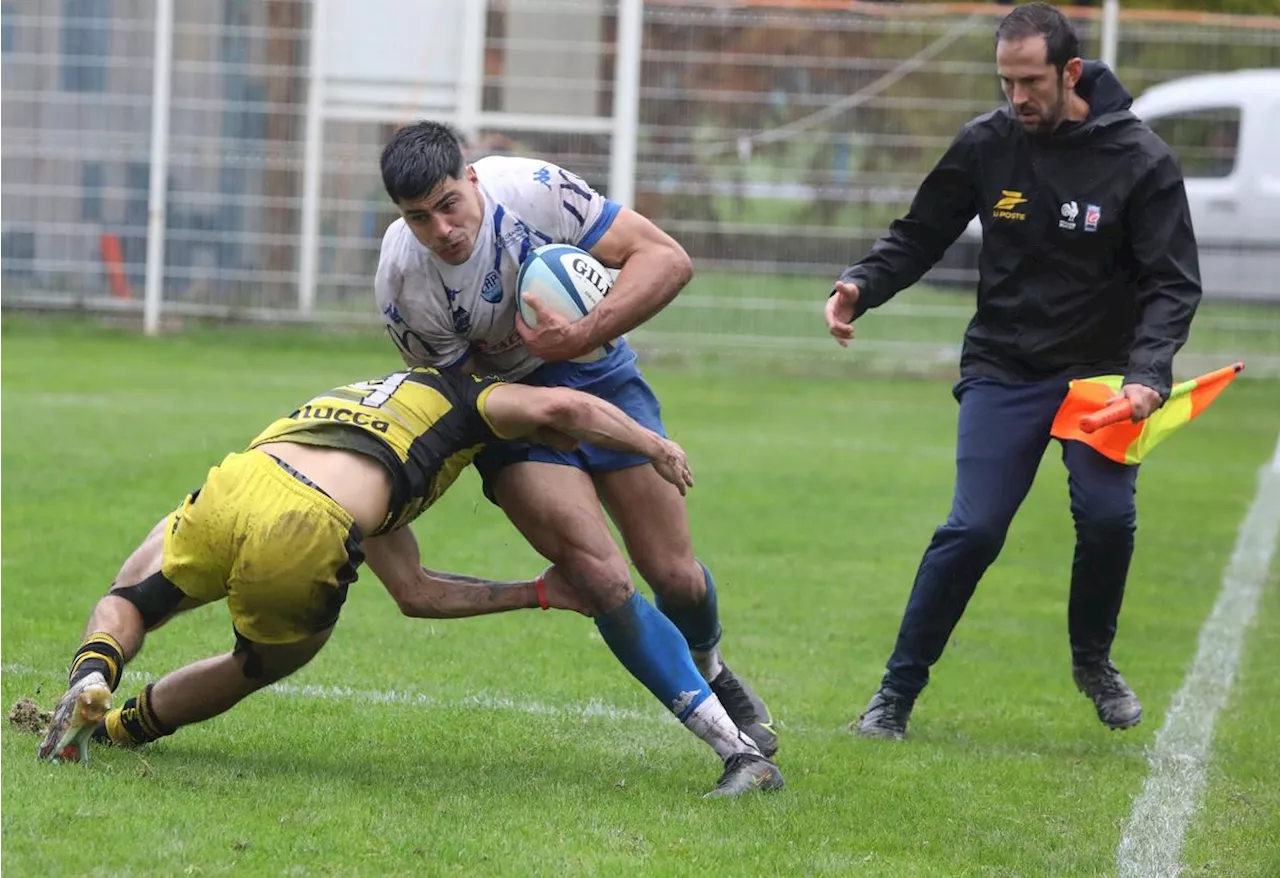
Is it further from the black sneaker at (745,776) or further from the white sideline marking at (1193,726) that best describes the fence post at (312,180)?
the black sneaker at (745,776)

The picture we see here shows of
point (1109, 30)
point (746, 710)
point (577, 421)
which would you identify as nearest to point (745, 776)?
point (746, 710)

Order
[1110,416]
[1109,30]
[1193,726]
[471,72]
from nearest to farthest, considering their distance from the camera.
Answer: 1. [1110,416]
2. [1193,726]
3. [1109,30]
4. [471,72]

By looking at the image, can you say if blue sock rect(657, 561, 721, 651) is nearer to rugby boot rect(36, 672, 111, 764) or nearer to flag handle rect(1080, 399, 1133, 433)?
flag handle rect(1080, 399, 1133, 433)

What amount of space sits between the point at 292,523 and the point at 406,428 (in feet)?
1.45

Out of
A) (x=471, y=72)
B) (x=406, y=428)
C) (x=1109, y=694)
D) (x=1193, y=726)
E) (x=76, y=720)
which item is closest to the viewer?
(x=76, y=720)

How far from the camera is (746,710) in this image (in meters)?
6.07

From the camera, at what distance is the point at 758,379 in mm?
18594

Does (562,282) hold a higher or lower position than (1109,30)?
lower

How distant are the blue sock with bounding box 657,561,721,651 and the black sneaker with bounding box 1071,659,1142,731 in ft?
4.45

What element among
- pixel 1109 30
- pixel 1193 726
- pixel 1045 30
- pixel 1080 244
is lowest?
pixel 1193 726

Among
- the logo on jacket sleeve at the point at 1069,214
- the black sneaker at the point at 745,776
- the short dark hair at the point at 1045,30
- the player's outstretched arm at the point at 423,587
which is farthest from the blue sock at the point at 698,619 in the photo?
the short dark hair at the point at 1045,30

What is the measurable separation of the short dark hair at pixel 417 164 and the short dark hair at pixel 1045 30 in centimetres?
185

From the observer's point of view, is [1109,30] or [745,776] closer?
[745,776]

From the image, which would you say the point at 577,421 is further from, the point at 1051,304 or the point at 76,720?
the point at 1051,304
